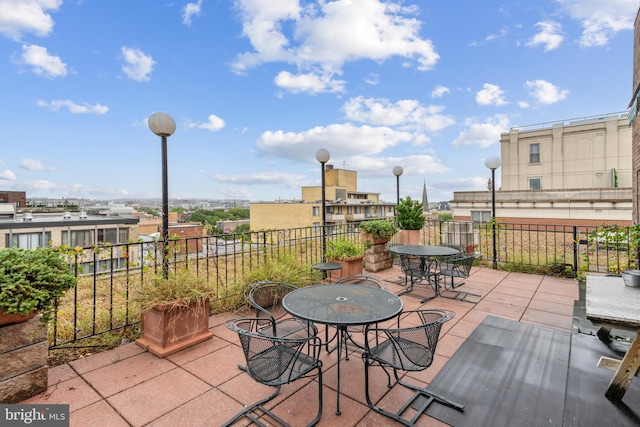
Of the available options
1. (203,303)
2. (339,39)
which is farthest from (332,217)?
(203,303)

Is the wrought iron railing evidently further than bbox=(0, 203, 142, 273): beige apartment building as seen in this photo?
No

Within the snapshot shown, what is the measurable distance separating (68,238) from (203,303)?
25759mm

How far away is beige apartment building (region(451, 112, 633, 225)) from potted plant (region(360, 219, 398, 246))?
50.6 feet

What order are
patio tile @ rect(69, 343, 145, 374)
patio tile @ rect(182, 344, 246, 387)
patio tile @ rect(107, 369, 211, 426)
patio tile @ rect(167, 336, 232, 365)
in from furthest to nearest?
patio tile @ rect(167, 336, 232, 365) < patio tile @ rect(69, 343, 145, 374) < patio tile @ rect(182, 344, 246, 387) < patio tile @ rect(107, 369, 211, 426)

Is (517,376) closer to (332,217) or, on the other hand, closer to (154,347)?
(154,347)

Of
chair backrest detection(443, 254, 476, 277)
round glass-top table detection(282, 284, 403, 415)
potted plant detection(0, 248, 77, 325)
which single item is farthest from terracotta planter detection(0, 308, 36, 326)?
chair backrest detection(443, 254, 476, 277)

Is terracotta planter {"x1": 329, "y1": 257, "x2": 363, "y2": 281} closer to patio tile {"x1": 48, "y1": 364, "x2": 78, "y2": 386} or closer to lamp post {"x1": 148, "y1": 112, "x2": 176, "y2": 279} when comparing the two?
lamp post {"x1": 148, "y1": 112, "x2": 176, "y2": 279}

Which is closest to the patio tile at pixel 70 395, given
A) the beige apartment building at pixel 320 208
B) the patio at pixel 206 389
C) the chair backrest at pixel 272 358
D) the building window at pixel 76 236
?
→ the patio at pixel 206 389

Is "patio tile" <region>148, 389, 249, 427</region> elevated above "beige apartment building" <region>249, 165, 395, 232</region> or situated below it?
below

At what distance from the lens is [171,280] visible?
3.05 m

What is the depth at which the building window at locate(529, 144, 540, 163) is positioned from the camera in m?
21.0

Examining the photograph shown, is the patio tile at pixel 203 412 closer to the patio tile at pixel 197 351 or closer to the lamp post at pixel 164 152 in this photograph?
the patio tile at pixel 197 351

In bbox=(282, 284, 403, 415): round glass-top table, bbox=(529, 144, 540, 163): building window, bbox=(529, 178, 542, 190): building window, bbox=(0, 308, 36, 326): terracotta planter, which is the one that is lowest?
bbox=(282, 284, 403, 415): round glass-top table

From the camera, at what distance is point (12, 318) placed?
2057 millimetres
